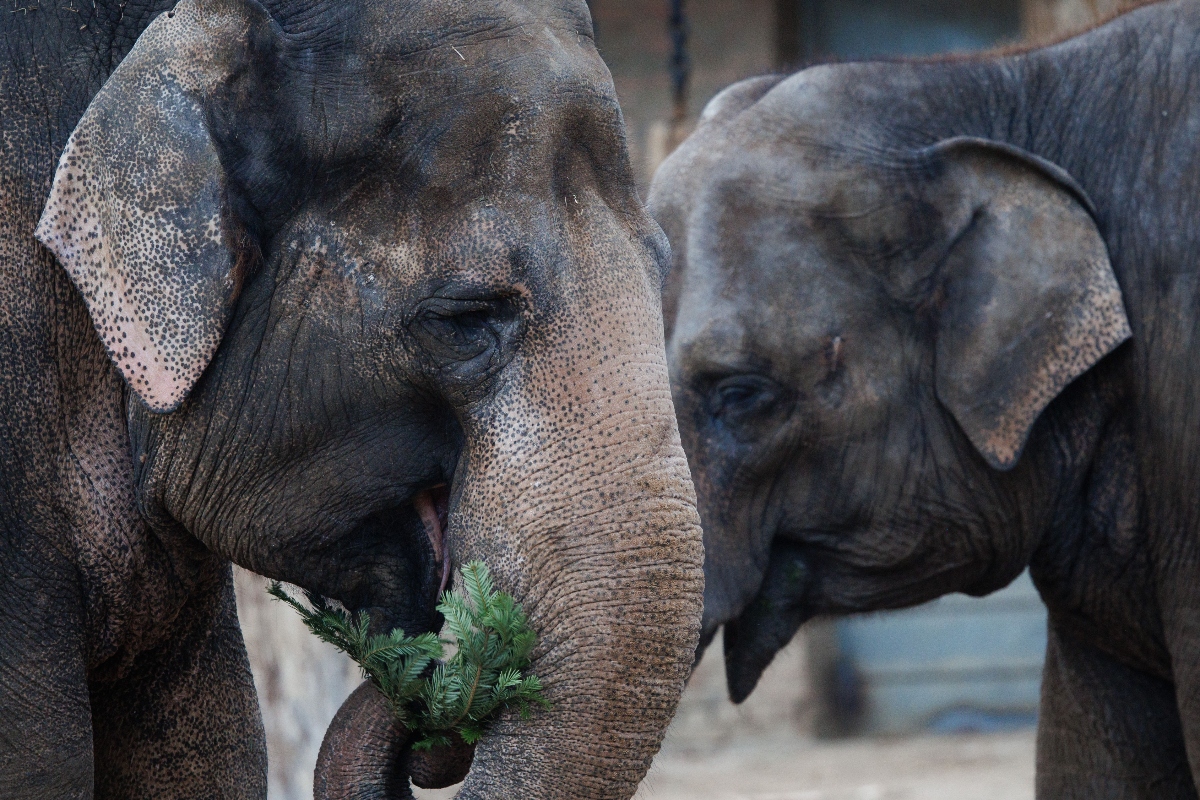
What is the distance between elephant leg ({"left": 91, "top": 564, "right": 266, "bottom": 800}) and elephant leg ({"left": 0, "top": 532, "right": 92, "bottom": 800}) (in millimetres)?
250

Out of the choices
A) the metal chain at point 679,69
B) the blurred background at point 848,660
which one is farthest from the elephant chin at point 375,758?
the blurred background at point 848,660

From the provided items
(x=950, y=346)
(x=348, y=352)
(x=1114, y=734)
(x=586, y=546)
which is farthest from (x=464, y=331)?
(x=1114, y=734)

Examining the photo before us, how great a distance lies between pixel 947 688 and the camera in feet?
24.0

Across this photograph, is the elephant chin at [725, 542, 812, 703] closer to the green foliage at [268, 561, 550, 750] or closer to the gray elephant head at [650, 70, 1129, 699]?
the gray elephant head at [650, 70, 1129, 699]

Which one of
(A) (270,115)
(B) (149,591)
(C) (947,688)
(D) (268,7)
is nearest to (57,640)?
(B) (149,591)

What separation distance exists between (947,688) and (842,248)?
15.5 feet

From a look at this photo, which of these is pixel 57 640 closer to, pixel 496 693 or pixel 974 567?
pixel 496 693

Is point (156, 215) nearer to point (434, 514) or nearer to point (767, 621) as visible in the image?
point (434, 514)

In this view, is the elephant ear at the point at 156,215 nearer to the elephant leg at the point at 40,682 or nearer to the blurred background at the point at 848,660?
the elephant leg at the point at 40,682

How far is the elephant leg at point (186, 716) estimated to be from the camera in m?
2.03

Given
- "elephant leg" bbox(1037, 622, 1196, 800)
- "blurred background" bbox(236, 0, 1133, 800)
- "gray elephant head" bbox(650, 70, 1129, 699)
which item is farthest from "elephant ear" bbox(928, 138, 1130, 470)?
"blurred background" bbox(236, 0, 1133, 800)

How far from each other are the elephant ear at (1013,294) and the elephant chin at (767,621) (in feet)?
1.43

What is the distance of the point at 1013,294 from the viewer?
117 inches

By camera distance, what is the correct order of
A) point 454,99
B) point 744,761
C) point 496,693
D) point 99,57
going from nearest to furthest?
point 496,693 → point 454,99 → point 99,57 → point 744,761
